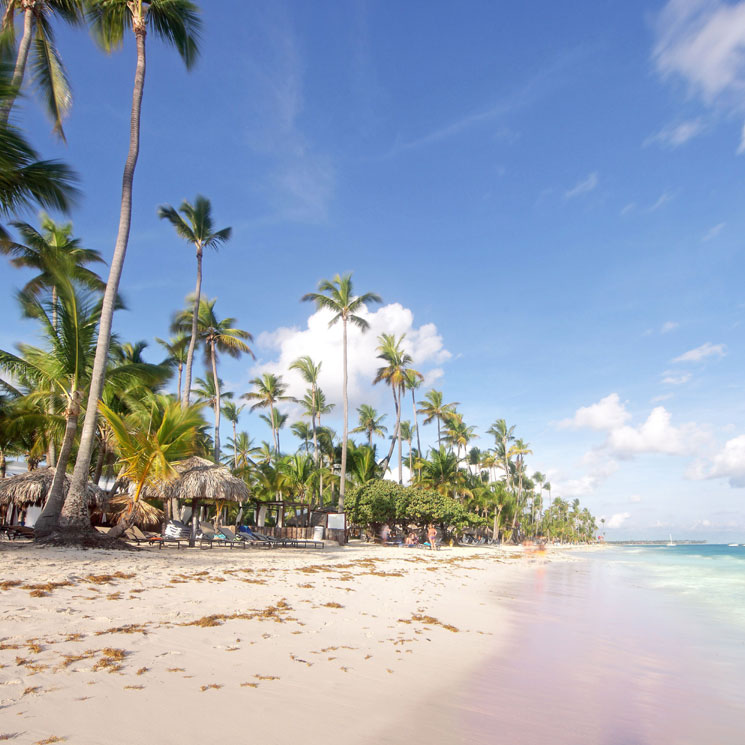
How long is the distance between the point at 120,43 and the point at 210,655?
17895 mm

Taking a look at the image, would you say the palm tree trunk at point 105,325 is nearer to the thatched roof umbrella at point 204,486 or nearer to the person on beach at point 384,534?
the thatched roof umbrella at point 204,486

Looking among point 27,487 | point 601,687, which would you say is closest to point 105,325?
point 27,487

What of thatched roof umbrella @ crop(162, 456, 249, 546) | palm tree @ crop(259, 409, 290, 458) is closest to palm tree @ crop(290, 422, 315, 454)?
palm tree @ crop(259, 409, 290, 458)

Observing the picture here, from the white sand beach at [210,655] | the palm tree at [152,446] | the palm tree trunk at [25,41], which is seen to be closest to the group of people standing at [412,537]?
the palm tree at [152,446]

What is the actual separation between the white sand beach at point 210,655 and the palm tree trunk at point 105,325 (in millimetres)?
3229

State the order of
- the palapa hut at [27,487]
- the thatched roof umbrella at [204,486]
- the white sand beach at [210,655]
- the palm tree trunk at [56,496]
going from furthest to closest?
the thatched roof umbrella at [204,486]
the palapa hut at [27,487]
the palm tree trunk at [56,496]
the white sand beach at [210,655]

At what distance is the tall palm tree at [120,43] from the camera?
12625 mm

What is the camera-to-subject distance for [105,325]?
12812 millimetres

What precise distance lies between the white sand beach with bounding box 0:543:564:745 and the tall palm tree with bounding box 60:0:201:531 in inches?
203

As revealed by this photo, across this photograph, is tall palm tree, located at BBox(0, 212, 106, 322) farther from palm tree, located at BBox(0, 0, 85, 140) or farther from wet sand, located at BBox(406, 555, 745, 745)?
wet sand, located at BBox(406, 555, 745, 745)

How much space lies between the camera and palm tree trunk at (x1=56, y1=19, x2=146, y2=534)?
477 inches

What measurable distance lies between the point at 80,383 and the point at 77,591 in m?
9.17

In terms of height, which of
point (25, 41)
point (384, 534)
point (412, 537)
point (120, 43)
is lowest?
point (412, 537)

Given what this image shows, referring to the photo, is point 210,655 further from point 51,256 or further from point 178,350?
point 178,350
